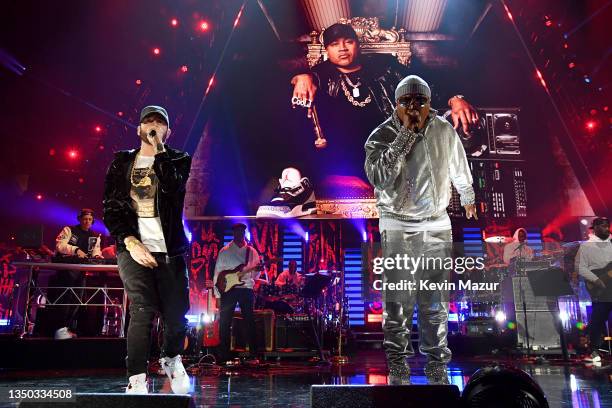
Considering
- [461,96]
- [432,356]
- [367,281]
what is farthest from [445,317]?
[461,96]

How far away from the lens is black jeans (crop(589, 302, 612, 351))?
6.73 meters

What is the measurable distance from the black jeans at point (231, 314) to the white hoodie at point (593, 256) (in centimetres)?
485

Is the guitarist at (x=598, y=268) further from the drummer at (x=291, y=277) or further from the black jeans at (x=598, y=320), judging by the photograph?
the drummer at (x=291, y=277)

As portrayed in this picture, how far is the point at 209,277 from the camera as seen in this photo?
10.9 m

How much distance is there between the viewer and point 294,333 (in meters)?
7.88

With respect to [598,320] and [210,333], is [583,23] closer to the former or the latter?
[598,320]

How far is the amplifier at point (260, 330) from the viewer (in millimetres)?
7844

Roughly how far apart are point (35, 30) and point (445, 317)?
973 centimetres

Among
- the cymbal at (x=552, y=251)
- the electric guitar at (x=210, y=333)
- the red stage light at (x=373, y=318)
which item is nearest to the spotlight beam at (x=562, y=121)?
the cymbal at (x=552, y=251)

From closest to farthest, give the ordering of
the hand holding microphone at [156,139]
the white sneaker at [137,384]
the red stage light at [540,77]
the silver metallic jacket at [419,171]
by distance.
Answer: the white sneaker at [137,384], the hand holding microphone at [156,139], the silver metallic jacket at [419,171], the red stage light at [540,77]

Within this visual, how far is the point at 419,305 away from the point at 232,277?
4700 mm

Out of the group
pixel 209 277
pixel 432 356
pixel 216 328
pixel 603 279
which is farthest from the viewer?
pixel 209 277

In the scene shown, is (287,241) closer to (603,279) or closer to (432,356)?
(603,279)

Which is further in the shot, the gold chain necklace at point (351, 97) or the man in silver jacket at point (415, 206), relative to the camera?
the gold chain necklace at point (351, 97)
